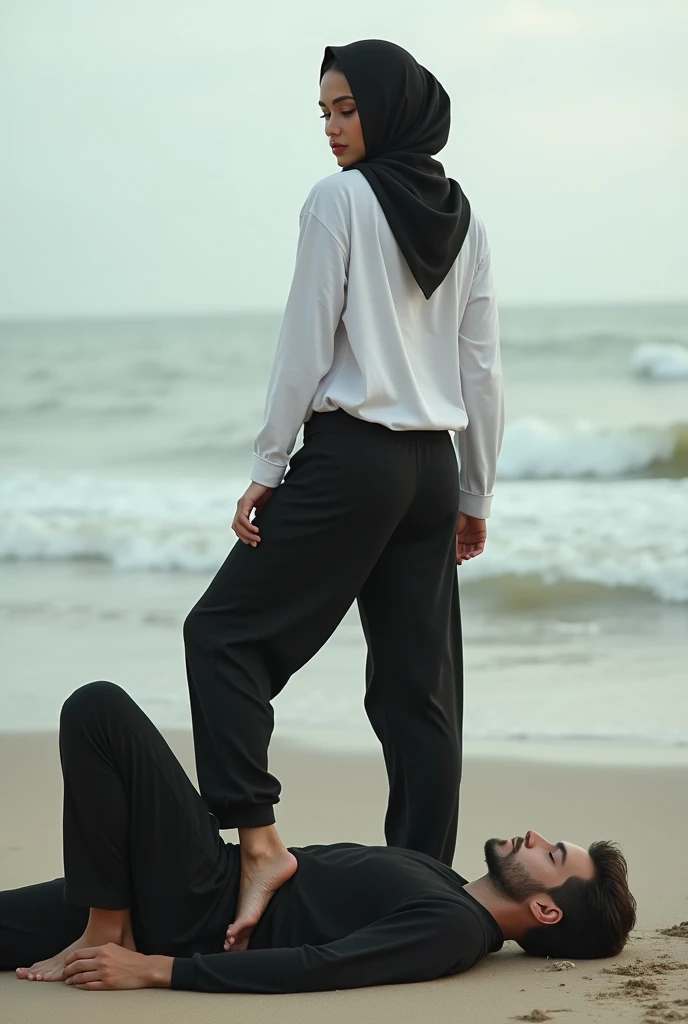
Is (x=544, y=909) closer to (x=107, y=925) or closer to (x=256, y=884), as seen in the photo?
(x=256, y=884)

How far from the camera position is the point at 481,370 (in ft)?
7.79

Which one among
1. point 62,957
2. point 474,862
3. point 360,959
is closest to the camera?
point 360,959

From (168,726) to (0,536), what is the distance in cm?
453

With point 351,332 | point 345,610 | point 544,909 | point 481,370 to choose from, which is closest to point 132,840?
point 345,610

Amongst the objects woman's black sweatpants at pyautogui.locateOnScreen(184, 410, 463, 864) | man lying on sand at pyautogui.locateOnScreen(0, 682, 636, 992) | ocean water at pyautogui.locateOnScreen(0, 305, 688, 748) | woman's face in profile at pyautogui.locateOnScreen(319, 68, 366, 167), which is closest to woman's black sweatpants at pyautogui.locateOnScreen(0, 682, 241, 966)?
man lying on sand at pyautogui.locateOnScreen(0, 682, 636, 992)

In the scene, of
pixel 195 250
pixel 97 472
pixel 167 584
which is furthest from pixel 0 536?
pixel 195 250

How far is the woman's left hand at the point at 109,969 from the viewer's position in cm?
190

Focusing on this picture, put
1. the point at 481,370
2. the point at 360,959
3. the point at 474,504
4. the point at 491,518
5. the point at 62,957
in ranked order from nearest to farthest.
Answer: the point at 360,959, the point at 62,957, the point at 481,370, the point at 474,504, the point at 491,518

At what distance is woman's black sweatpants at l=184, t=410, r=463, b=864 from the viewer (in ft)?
6.91

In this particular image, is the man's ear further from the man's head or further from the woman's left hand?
the woman's left hand

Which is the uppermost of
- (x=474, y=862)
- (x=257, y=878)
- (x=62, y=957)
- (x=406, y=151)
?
(x=406, y=151)

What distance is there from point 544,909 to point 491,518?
668 centimetres

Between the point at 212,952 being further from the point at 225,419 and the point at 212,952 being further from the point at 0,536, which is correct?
the point at 225,419

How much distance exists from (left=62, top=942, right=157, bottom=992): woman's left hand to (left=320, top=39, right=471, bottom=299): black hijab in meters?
1.19
